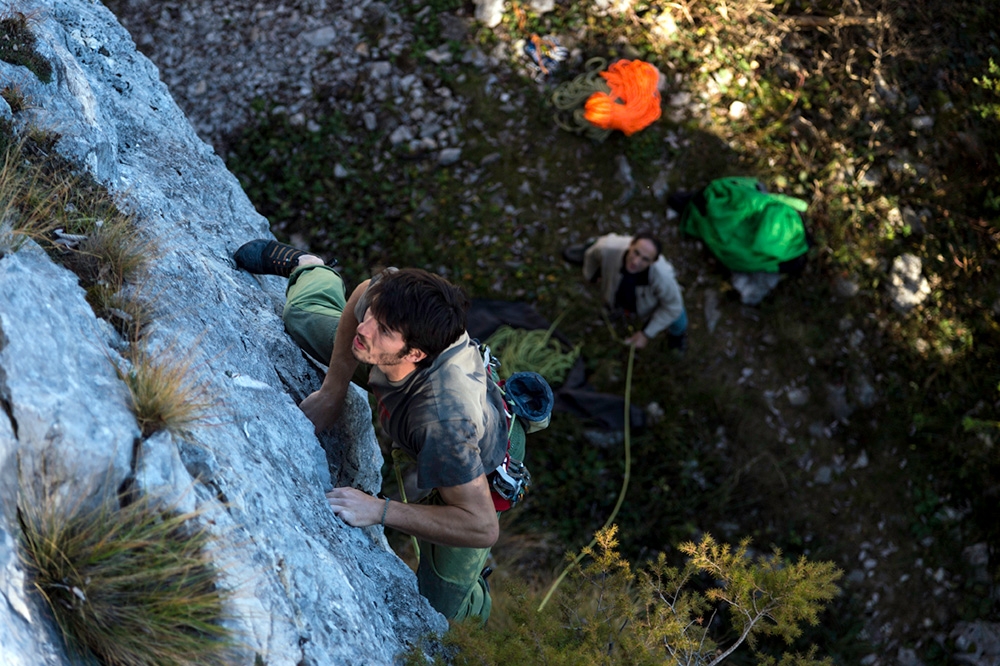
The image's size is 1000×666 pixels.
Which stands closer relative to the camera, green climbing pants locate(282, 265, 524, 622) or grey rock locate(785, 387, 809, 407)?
green climbing pants locate(282, 265, 524, 622)

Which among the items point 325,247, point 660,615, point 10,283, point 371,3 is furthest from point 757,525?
point 371,3

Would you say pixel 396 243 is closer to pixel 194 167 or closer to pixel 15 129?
pixel 194 167

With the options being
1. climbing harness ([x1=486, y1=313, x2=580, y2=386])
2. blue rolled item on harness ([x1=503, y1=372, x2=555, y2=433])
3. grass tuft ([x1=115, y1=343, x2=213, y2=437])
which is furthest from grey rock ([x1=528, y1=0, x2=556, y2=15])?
grass tuft ([x1=115, y1=343, x2=213, y2=437])

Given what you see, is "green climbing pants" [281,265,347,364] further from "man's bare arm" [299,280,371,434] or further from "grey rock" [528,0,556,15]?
"grey rock" [528,0,556,15]

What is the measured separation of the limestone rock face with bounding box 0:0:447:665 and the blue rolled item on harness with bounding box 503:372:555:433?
0.78 m

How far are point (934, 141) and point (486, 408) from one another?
6727mm

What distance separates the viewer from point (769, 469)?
620cm

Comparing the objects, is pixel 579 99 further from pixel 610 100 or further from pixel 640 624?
pixel 640 624

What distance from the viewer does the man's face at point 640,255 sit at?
582 cm

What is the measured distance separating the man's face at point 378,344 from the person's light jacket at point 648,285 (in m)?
3.89

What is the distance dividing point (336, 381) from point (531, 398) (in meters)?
0.97

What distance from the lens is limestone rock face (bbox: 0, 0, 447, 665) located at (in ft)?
5.99

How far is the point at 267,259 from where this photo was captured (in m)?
3.45

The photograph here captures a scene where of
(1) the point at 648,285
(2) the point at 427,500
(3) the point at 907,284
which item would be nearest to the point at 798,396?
(3) the point at 907,284
